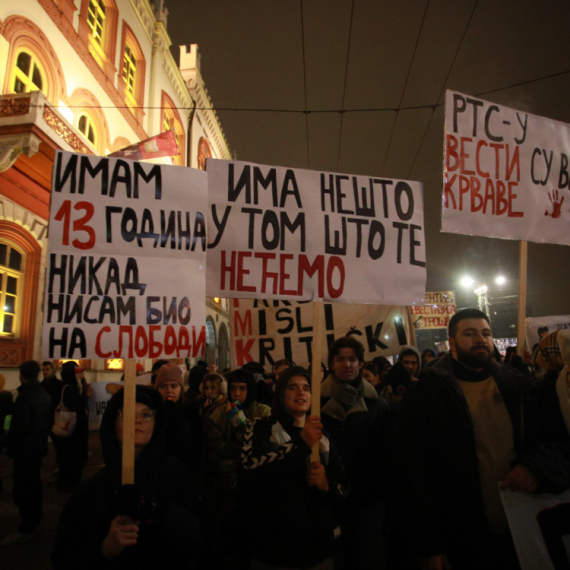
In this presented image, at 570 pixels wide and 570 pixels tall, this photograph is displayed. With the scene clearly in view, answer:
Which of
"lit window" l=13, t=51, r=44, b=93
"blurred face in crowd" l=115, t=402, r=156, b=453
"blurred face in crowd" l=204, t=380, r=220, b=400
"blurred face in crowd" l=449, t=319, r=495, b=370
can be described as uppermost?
"lit window" l=13, t=51, r=44, b=93

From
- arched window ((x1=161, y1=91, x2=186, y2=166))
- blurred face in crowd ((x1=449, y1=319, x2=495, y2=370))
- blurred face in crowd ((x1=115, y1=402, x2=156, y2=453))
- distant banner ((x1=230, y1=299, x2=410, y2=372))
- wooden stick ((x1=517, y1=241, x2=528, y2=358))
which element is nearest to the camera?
blurred face in crowd ((x1=115, y1=402, x2=156, y2=453))

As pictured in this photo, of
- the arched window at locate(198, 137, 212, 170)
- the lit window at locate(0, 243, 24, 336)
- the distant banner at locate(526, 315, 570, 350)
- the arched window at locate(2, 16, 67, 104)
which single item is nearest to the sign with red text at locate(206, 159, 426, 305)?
the distant banner at locate(526, 315, 570, 350)

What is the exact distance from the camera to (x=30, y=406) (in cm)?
495

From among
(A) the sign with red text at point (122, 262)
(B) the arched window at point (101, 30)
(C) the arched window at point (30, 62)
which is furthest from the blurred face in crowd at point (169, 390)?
(B) the arched window at point (101, 30)

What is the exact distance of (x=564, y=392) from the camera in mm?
2373

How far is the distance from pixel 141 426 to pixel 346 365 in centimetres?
152

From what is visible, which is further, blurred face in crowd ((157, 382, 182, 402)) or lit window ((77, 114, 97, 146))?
lit window ((77, 114, 97, 146))

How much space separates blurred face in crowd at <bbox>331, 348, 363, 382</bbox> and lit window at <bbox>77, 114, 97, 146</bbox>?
1452 cm

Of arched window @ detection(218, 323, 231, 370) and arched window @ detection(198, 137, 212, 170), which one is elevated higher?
arched window @ detection(198, 137, 212, 170)

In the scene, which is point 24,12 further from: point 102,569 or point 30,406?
point 102,569

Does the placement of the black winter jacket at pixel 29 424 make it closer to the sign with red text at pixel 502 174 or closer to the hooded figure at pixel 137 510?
the hooded figure at pixel 137 510

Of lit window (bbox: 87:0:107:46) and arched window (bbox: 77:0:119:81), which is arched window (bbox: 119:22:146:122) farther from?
lit window (bbox: 87:0:107:46)

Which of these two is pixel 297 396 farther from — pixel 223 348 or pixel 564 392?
pixel 223 348

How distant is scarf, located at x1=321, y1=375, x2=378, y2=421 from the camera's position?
3.11 meters
